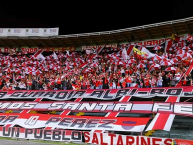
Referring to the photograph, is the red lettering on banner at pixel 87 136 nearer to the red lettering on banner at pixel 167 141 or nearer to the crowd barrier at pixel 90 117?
the crowd barrier at pixel 90 117

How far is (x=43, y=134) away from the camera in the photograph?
16.6m

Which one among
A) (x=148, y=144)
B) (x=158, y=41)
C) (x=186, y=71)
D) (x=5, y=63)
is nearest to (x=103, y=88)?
(x=186, y=71)

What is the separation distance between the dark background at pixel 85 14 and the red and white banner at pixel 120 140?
91.7 ft

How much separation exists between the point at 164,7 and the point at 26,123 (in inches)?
1116

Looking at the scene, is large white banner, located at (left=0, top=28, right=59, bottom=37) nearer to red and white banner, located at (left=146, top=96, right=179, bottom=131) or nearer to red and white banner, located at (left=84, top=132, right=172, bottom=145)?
red and white banner, located at (left=146, top=96, right=179, bottom=131)

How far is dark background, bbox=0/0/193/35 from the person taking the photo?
129ft

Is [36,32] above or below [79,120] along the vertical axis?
above

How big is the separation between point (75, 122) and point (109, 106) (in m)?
3.13

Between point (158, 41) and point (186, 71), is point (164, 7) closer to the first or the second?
point (158, 41)

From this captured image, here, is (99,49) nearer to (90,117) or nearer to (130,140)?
(90,117)

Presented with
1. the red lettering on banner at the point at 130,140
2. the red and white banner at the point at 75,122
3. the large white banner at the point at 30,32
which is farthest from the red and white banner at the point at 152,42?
the red lettering on banner at the point at 130,140

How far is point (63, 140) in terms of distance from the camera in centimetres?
1596

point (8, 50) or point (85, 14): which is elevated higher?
point (85, 14)

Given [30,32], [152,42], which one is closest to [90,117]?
[152,42]
